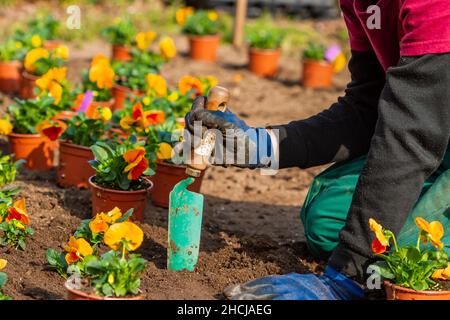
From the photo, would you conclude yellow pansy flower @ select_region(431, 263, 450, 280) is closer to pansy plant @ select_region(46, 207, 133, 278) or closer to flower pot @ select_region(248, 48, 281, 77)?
pansy plant @ select_region(46, 207, 133, 278)

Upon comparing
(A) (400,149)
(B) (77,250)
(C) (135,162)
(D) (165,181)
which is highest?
(A) (400,149)

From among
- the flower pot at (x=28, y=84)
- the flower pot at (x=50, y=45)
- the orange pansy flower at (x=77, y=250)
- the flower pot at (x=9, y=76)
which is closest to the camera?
the orange pansy flower at (x=77, y=250)

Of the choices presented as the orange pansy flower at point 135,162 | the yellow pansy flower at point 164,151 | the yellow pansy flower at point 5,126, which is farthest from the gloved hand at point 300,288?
the yellow pansy flower at point 5,126

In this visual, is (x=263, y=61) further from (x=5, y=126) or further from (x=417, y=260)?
(x=417, y=260)

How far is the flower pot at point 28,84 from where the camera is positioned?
16.3ft

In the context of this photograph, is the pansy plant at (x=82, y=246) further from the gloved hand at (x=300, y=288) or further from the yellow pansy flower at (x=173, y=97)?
the yellow pansy flower at (x=173, y=97)

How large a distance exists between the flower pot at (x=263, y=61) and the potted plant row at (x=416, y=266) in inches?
179

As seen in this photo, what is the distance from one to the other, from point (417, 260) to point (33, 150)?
7.00ft

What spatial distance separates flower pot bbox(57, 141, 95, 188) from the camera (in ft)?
12.2

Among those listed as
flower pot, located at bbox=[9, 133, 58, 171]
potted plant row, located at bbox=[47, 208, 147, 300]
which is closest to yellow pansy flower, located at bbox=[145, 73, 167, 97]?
flower pot, located at bbox=[9, 133, 58, 171]

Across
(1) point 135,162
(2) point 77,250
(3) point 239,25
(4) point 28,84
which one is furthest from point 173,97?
(3) point 239,25

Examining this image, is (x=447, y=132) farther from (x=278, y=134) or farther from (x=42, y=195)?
(x=42, y=195)

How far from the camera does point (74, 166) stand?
3756mm

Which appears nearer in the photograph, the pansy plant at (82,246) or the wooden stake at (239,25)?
the pansy plant at (82,246)
